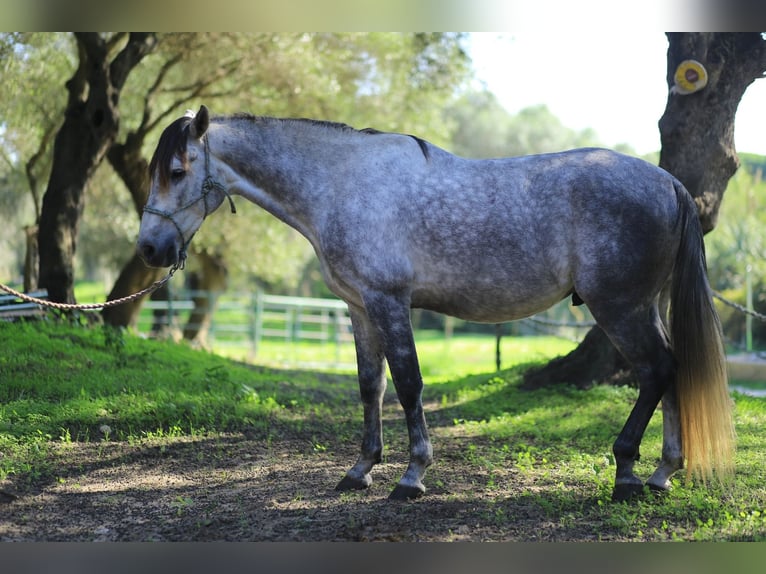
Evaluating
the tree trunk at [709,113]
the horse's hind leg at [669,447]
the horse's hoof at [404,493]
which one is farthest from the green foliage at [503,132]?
the horse's hoof at [404,493]

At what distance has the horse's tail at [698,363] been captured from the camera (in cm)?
385

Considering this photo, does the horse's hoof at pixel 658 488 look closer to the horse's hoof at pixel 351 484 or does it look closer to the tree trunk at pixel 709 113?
the horse's hoof at pixel 351 484

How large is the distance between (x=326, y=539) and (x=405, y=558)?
386 millimetres

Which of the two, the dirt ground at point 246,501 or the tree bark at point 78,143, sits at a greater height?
the tree bark at point 78,143

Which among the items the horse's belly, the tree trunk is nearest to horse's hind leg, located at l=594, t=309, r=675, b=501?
the horse's belly

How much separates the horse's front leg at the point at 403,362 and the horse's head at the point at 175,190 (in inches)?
43.5

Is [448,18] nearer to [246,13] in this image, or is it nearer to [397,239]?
[246,13]

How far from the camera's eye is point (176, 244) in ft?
13.5

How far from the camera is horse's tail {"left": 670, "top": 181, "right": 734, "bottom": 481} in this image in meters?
3.85

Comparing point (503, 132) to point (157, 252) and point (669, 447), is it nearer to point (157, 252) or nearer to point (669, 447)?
point (669, 447)

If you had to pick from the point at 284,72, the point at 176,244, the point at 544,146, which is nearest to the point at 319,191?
the point at 176,244

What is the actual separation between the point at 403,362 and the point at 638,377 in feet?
4.06

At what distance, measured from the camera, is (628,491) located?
388cm

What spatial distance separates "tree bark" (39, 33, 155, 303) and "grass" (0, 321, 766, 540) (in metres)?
1.21
